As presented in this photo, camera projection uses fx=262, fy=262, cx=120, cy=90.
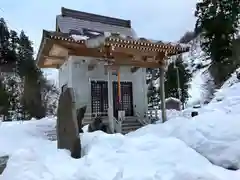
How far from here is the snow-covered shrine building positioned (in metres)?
9.53

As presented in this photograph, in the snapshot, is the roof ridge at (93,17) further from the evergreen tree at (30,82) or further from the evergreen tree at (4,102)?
the evergreen tree at (4,102)

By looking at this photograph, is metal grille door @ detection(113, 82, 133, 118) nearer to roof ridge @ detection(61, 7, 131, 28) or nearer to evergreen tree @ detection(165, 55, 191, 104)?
roof ridge @ detection(61, 7, 131, 28)

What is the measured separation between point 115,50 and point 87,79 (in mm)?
2485

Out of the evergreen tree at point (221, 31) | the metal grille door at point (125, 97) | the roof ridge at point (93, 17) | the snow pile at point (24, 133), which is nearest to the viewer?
the snow pile at point (24, 133)

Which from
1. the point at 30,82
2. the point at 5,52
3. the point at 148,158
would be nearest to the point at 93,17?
the point at 30,82

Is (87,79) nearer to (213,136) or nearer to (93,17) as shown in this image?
(93,17)

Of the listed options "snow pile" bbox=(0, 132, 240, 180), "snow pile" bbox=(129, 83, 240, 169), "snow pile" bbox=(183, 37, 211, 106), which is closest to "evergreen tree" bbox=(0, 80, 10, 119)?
"snow pile" bbox=(0, 132, 240, 180)

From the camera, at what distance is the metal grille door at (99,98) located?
11789 millimetres

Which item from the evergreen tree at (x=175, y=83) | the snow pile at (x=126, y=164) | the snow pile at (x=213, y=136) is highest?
the evergreen tree at (x=175, y=83)

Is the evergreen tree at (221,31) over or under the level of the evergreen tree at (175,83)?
over

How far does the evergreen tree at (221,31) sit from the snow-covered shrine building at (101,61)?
905cm

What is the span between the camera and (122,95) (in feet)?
40.9

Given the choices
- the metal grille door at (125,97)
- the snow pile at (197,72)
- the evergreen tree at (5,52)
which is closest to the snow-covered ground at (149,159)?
the metal grille door at (125,97)

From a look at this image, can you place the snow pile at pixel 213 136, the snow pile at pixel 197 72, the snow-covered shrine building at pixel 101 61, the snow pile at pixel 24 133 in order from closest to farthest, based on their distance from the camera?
the snow pile at pixel 213 136 < the snow pile at pixel 24 133 < the snow-covered shrine building at pixel 101 61 < the snow pile at pixel 197 72
